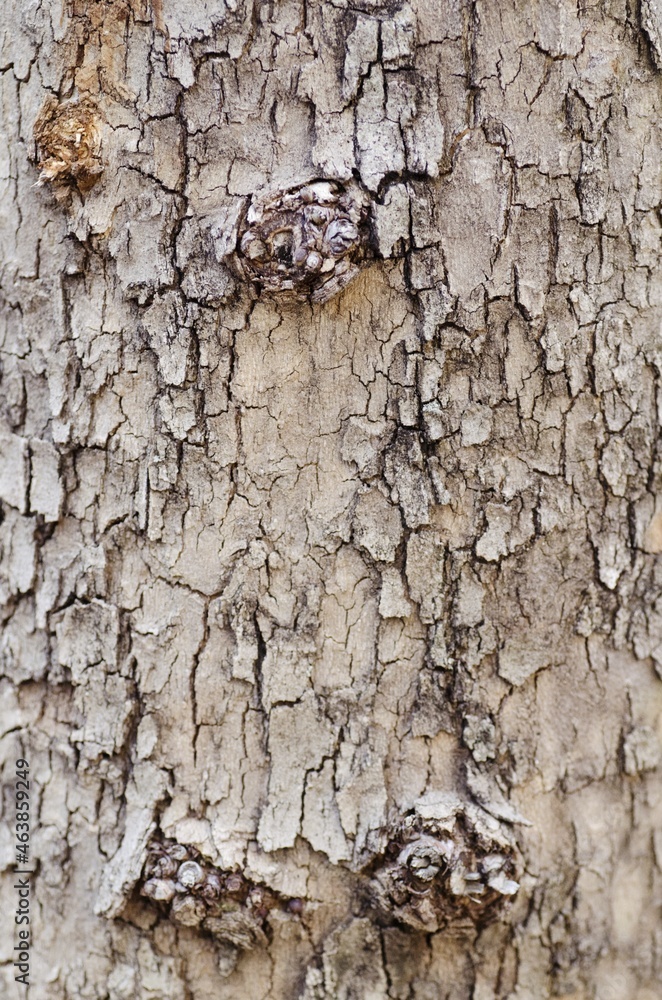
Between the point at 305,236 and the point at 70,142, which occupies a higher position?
the point at 70,142

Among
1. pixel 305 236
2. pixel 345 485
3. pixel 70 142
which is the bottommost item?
pixel 345 485

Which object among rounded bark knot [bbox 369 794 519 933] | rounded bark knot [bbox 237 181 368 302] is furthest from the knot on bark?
rounded bark knot [bbox 237 181 368 302]

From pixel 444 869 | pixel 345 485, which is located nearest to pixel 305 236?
pixel 345 485

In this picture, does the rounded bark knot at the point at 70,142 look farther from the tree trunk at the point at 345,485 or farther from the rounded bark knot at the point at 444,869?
the rounded bark knot at the point at 444,869

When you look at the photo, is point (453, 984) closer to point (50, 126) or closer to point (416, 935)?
point (416, 935)

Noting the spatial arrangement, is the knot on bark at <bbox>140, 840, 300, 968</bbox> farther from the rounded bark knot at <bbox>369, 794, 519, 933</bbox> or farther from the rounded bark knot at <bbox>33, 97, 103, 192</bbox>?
the rounded bark knot at <bbox>33, 97, 103, 192</bbox>

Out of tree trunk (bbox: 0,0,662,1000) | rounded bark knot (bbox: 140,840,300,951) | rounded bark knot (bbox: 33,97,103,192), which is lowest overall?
rounded bark knot (bbox: 140,840,300,951)

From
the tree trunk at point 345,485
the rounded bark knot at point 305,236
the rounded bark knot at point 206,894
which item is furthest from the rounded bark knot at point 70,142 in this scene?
the rounded bark knot at point 206,894

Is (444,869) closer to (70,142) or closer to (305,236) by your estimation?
(305,236)
